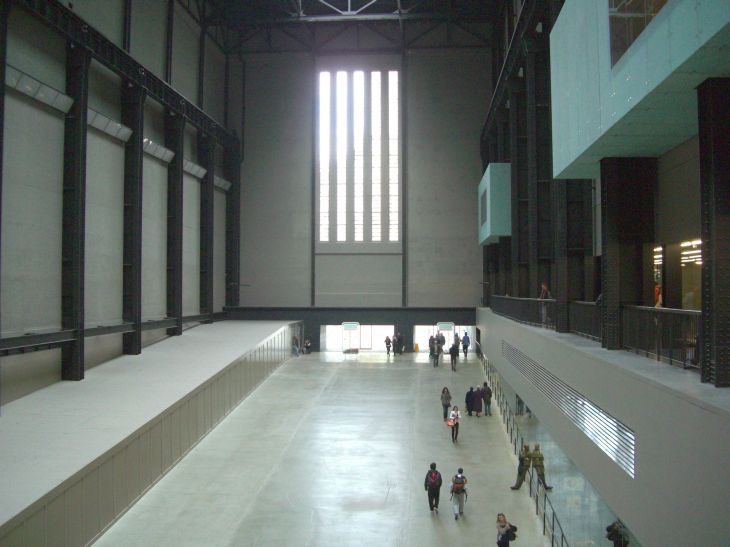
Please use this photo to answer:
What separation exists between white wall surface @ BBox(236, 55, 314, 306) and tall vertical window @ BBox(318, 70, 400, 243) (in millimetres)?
1335

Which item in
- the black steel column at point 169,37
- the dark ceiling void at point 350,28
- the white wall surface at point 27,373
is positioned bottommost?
the white wall surface at point 27,373

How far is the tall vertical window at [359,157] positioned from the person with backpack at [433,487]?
29848 millimetres

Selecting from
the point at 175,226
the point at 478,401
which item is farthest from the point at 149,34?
the point at 478,401

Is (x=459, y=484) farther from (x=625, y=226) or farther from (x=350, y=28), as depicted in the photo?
(x=350, y=28)

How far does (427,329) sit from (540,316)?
25.1 m

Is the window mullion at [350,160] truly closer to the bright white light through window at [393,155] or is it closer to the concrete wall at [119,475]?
the bright white light through window at [393,155]

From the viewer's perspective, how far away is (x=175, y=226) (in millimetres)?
31953

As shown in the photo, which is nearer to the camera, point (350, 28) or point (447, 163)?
point (447, 163)

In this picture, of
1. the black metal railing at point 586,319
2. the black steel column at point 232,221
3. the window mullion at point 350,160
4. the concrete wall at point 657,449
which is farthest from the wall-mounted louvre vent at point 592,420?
the black steel column at point 232,221

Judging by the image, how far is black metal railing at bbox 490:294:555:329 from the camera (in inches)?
709

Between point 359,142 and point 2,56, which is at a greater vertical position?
point 359,142

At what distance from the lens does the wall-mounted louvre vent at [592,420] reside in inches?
358

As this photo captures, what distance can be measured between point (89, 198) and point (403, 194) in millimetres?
23606

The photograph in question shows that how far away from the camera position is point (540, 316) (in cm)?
1886
